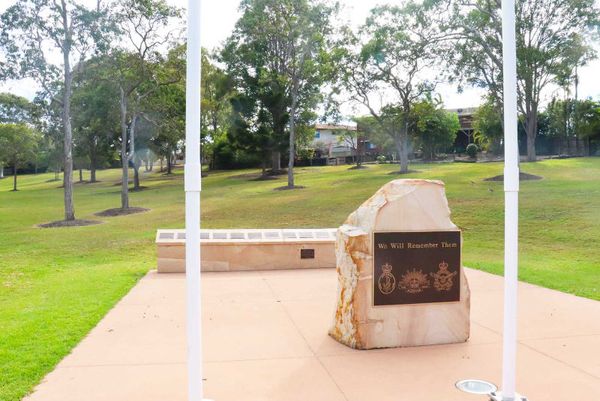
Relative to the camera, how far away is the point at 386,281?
5.15m

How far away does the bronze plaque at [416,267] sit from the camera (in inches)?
203

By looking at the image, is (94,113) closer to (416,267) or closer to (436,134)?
(436,134)

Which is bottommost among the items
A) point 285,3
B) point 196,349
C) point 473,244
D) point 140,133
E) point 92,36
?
point 473,244

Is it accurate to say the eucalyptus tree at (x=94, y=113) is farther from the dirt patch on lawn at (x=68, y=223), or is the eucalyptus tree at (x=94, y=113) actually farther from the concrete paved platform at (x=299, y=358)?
the concrete paved platform at (x=299, y=358)

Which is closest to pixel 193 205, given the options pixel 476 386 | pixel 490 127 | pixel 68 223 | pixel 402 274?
pixel 476 386

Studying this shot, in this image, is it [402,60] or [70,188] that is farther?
[402,60]

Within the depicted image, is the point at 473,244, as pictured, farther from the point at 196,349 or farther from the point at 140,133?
the point at 140,133

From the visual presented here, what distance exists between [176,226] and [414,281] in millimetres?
13670

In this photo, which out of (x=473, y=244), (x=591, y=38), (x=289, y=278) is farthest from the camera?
(x=591, y=38)

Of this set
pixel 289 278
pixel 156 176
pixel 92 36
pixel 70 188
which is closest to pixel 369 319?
pixel 289 278

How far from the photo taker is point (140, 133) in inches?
1174

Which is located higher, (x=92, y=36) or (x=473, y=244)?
(x=92, y=36)

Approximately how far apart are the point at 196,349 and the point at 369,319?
2298mm

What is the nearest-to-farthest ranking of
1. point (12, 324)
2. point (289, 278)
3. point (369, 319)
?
point (369, 319), point (12, 324), point (289, 278)
